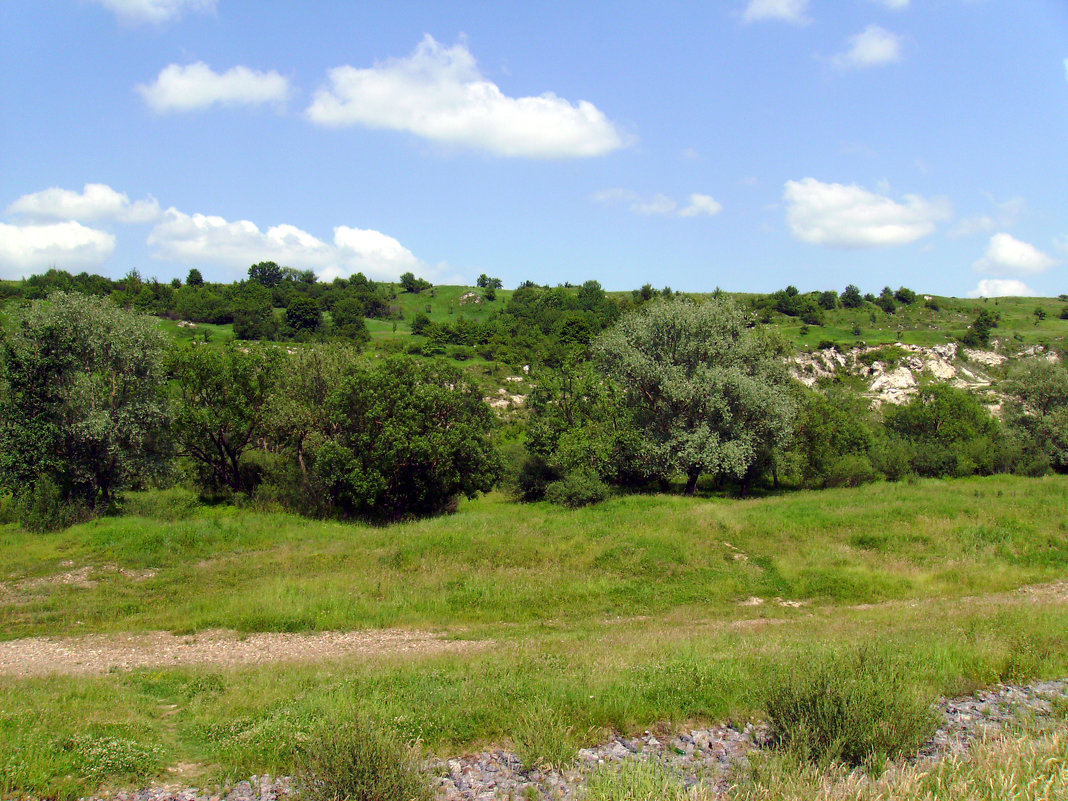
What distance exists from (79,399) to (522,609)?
72.0 feet

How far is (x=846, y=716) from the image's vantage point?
6.59 metres

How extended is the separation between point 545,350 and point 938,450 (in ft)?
201

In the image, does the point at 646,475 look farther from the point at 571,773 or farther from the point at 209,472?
the point at 571,773

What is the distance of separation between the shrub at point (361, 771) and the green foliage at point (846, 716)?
3606 millimetres

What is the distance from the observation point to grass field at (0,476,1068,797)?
8211 millimetres

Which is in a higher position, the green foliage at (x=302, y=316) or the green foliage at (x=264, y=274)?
the green foliage at (x=264, y=274)

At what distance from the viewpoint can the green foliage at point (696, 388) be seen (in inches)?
1299

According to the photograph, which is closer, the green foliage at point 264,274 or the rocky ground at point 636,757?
the rocky ground at point 636,757

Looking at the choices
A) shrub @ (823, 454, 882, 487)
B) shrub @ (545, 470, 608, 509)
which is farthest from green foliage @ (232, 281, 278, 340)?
shrub @ (823, 454, 882, 487)

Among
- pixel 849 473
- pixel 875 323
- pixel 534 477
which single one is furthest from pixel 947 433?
pixel 875 323

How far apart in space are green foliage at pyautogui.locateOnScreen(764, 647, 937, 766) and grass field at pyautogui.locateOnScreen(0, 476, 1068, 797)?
1.00 metres

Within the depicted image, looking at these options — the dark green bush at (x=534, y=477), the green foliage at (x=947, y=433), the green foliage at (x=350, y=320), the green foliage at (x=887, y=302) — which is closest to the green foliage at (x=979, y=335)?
the green foliage at (x=887, y=302)

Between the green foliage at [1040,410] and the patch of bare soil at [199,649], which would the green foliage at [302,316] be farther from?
the patch of bare soil at [199,649]

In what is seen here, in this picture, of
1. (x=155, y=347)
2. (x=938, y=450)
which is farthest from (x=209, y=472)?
(x=938, y=450)
